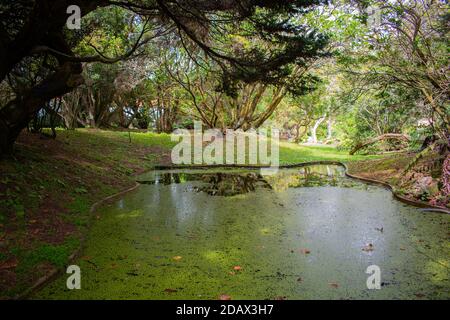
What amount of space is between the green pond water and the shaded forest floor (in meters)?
0.28

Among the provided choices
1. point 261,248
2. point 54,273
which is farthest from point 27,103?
point 261,248

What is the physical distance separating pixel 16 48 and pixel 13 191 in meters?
2.05

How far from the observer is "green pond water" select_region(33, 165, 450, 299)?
3238mm

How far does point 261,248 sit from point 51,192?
143 inches

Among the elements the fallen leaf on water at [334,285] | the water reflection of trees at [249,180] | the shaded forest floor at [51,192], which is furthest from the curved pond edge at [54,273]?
the water reflection of trees at [249,180]

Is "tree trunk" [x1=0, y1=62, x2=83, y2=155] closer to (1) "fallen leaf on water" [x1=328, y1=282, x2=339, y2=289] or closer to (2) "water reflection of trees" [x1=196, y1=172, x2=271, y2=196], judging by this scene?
(2) "water reflection of trees" [x1=196, y1=172, x2=271, y2=196]

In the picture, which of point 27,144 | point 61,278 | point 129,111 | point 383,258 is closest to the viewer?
point 61,278

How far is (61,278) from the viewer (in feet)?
11.5

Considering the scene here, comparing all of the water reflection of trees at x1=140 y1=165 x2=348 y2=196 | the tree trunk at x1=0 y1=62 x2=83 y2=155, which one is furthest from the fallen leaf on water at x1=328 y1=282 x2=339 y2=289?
the tree trunk at x1=0 y1=62 x2=83 y2=155

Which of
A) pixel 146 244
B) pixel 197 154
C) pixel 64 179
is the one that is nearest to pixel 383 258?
pixel 146 244

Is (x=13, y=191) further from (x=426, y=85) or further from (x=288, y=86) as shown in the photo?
(x=426, y=85)

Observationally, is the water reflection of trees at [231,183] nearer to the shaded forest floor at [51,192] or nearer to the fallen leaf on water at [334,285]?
the shaded forest floor at [51,192]

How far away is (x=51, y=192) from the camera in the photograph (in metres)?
5.64

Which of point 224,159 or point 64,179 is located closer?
point 64,179
